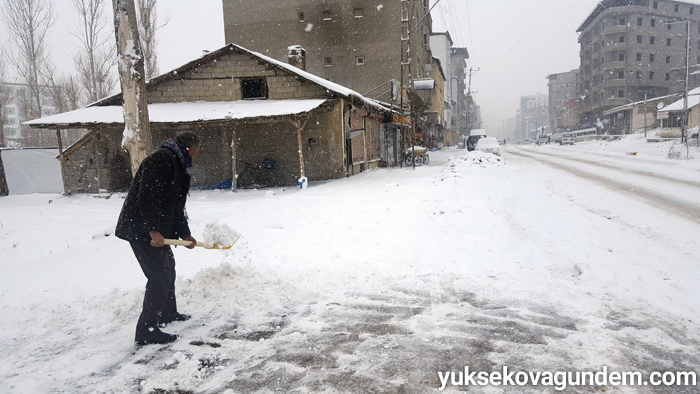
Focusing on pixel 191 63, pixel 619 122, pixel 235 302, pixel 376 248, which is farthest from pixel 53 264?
pixel 619 122

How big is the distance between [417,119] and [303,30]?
1250 cm

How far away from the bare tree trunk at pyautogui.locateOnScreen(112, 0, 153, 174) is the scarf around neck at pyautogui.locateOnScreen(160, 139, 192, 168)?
15.0 ft

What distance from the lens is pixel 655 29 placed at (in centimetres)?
6675

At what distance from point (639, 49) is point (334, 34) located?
59.9m

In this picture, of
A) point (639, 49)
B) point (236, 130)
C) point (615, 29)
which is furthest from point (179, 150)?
point (639, 49)

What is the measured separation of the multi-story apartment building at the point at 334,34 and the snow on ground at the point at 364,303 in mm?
27004

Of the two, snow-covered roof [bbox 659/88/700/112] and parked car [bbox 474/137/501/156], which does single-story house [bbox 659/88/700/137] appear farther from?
parked car [bbox 474/137/501/156]

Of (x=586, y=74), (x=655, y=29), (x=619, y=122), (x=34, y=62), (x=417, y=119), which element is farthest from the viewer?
(x=586, y=74)

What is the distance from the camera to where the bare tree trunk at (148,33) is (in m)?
24.3

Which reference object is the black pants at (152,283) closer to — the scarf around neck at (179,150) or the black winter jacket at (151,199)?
the black winter jacket at (151,199)

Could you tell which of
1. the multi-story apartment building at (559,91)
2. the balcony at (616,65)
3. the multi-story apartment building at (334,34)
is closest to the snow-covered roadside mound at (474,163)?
the multi-story apartment building at (334,34)

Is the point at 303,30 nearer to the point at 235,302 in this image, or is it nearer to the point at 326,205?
the point at 326,205

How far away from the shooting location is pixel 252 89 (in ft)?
55.7

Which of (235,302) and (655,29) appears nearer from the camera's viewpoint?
(235,302)
